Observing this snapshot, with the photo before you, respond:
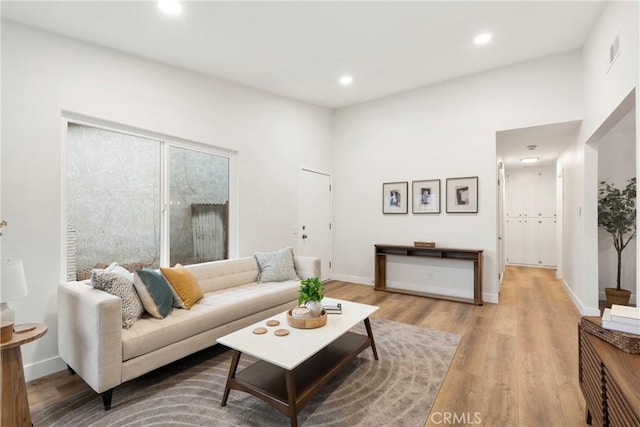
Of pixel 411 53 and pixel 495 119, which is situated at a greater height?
pixel 411 53

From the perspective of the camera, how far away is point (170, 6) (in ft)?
8.54

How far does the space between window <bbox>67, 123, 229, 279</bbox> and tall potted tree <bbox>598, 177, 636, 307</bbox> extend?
5.07 meters

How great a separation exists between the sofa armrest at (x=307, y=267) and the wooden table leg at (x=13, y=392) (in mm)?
2665

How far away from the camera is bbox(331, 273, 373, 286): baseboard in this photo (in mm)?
5391

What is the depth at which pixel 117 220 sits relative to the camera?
3.13 m

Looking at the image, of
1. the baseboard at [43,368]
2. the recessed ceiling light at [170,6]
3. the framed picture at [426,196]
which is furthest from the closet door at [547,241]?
the baseboard at [43,368]

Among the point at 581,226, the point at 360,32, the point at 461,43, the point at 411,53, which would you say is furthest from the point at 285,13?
the point at 581,226

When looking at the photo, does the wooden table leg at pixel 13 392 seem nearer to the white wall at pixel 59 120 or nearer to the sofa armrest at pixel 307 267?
the white wall at pixel 59 120

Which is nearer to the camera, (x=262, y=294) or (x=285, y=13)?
(x=285, y=13)

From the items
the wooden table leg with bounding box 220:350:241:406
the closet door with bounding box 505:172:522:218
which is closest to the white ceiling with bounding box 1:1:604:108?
the wooden table leg with bounding box 220:350:241:406

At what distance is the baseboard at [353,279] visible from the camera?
5.39 meters

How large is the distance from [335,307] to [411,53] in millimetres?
3102

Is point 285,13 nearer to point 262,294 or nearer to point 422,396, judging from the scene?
point 262,294

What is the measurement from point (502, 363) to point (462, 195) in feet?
8.38
